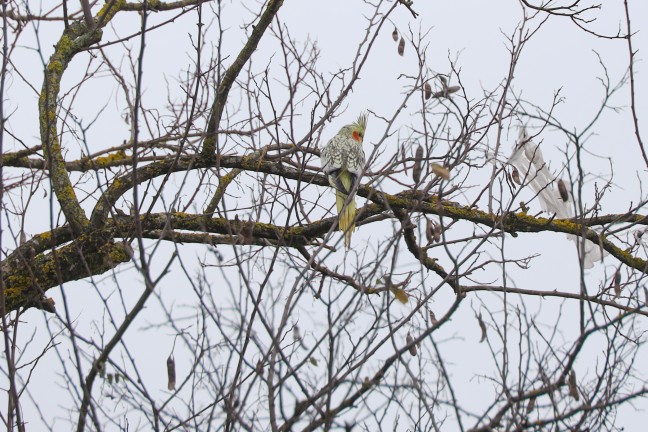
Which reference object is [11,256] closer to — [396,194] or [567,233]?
[396,194]

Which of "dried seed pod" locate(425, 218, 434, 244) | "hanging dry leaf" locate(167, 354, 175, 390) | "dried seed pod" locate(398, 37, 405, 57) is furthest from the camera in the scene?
"dried seed pod" locate(398, 37, 405, 57)

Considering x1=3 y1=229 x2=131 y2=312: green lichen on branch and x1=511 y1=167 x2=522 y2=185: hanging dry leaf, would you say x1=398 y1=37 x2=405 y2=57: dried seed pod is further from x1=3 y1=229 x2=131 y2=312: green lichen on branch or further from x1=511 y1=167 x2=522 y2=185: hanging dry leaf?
x1=3 y1=229 x2=131 y2=312: green lichen on branch

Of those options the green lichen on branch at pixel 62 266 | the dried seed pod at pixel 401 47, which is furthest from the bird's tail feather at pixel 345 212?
the green lichen on branch at pixel 62 266

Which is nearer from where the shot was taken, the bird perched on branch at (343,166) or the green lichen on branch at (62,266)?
the green lichen on branch at (62,266)

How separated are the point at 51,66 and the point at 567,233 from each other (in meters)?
3.15

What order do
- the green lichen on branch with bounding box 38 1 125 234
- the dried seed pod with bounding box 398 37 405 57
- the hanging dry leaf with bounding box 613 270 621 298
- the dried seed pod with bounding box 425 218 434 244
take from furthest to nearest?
1. the dried seed pod with bounding box 398 37 405 57
2. the green lichen on branch with bounding box 38 1 125 234
3. the hanging dry leaf with bounding box 613 270 621 298
4. the dried seed pod with bounding box 425 218 434 244

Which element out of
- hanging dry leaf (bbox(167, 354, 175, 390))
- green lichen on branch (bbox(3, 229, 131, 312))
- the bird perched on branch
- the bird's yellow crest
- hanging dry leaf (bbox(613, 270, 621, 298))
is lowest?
hanging dry leaf (bbox(167, 354, 175, 390))

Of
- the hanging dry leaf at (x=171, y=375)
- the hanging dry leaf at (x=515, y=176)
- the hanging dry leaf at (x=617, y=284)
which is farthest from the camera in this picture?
the hanging dry leaf at (x=515, y=176)

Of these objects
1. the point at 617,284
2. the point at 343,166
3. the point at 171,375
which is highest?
the point at 343,166

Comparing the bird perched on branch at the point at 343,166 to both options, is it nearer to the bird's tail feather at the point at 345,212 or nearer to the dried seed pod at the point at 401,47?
the bird's tail feather at the point at 345,212

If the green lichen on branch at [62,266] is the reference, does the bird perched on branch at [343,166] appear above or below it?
above

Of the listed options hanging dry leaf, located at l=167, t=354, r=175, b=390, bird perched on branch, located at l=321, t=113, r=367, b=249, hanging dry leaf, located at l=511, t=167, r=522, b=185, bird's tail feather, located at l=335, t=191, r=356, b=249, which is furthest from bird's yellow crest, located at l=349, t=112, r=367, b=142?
hanging dry leaf, located at l=167, t=354, r=175, b=390

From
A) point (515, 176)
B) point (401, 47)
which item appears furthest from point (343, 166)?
point (515, 176)

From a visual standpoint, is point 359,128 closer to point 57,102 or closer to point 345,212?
point 345,212
